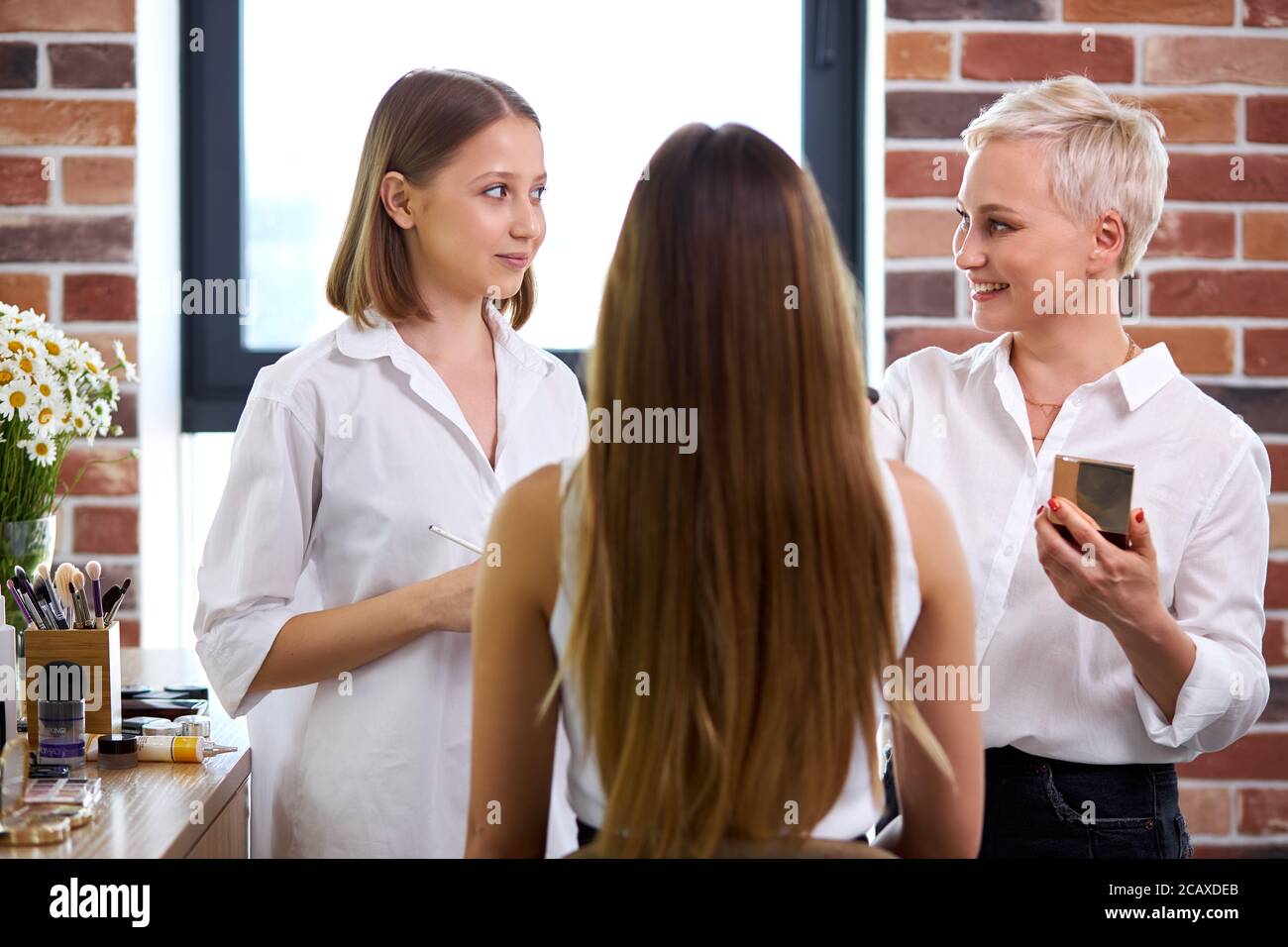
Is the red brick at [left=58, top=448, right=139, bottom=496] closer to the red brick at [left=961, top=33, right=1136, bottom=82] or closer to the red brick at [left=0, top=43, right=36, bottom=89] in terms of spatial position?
the red brick at [left=0, top=43, right=36, bottom=89]

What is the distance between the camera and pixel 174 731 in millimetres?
1137

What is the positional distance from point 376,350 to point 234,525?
190 mm

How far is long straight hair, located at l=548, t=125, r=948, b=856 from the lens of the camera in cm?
72

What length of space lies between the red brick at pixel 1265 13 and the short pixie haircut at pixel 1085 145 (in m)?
0.45

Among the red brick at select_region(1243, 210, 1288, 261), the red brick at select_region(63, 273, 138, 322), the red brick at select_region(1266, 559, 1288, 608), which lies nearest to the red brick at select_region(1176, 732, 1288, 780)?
the red brick at select_region(1266, 559, 1288, 608)

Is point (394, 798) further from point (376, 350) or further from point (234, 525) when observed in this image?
point (376, 350)

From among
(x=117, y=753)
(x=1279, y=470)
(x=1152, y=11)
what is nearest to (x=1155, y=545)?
(x=1279, y=470)

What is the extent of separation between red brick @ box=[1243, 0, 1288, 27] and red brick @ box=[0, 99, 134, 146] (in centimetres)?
134

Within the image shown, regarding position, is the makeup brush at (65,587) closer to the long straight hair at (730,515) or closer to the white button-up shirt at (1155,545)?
the long straight hair at (730,515)

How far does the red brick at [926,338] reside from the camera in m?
1.50

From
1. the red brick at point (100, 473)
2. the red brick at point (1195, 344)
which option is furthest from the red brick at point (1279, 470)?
the red brick at point (100, 473)

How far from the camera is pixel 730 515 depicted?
73 centimetres

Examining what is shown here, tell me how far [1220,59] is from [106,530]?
1479 millimetres
